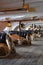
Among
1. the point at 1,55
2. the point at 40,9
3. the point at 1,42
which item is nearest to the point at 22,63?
the point at 1,55

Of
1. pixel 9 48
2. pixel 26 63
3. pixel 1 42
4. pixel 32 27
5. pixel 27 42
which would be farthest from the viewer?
pixel 32 27

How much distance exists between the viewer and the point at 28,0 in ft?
23.9

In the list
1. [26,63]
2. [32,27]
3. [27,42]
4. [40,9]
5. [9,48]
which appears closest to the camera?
[26,63]

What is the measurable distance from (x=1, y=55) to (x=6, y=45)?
922 millimetres

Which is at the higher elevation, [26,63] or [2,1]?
[2,1]

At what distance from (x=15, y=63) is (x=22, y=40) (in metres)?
5.78

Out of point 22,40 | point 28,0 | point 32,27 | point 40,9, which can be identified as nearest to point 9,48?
point 28,0

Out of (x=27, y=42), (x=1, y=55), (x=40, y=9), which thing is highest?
(x=40, y=9)

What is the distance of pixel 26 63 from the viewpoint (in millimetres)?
6277

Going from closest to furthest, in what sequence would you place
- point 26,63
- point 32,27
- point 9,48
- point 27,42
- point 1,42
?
1. point 26,63
2. point 9,48
3. point 1,42
4. point 27,42
5. point 32,27

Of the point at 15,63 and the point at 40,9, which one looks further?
the point at 40,9

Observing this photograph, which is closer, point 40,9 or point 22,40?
point 40,9

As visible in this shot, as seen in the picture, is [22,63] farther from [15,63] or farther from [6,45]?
[6,45]

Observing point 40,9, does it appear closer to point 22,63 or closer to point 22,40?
point 22,40
